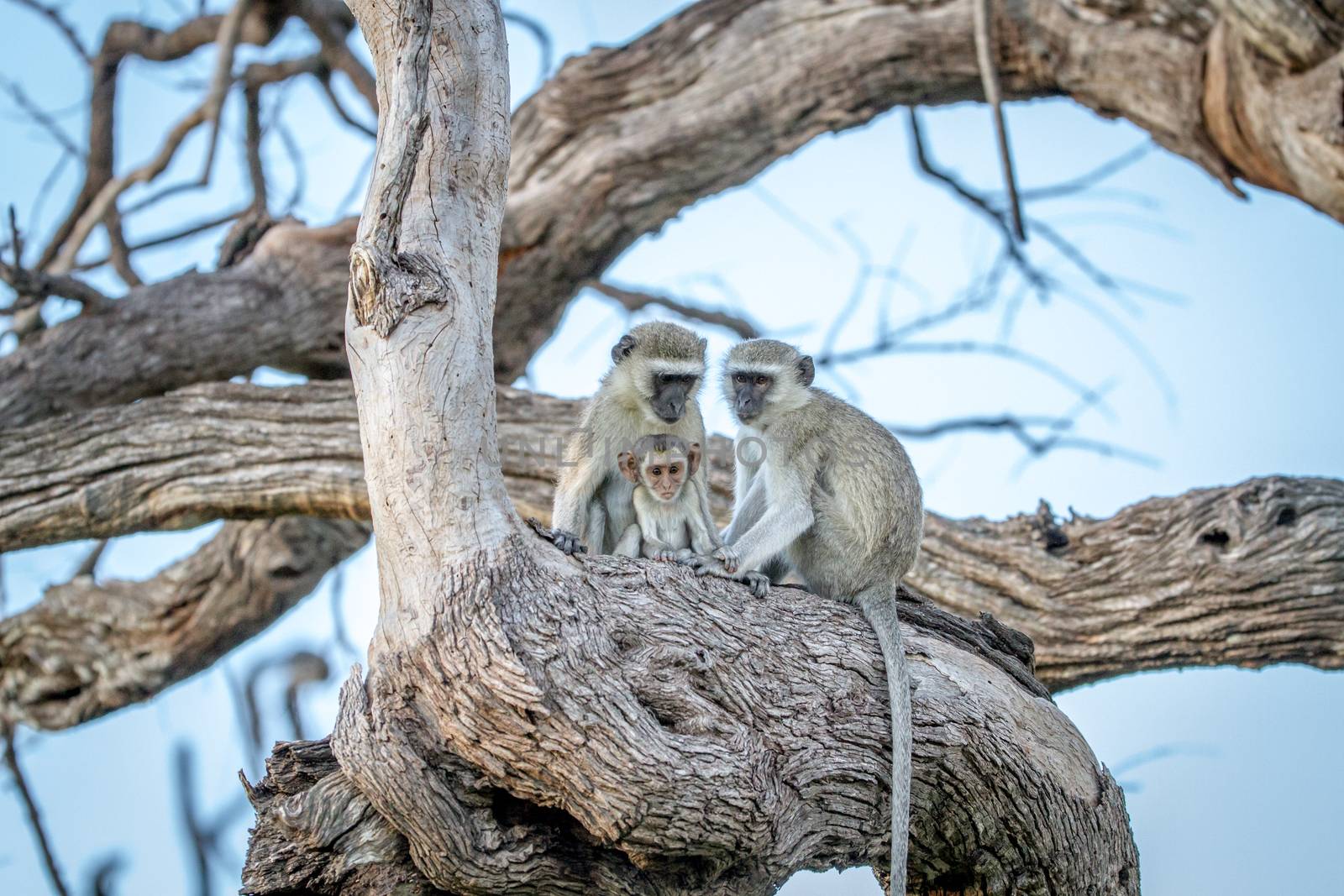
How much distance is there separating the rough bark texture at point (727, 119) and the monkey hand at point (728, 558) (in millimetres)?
3507

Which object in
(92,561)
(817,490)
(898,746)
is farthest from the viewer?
(92,561)

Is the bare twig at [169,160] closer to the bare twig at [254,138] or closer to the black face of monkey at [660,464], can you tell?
the bare twig at [254,138]

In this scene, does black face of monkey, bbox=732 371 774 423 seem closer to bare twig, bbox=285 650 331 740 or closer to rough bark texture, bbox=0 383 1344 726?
rough bark texture, bbox=0 383 1344 726

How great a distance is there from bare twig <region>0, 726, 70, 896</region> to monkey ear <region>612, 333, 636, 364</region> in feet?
12.4

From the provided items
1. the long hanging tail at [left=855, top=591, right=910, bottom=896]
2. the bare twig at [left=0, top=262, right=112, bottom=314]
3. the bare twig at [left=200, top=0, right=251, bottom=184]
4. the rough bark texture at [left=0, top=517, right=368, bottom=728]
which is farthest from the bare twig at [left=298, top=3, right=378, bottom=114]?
the long hanging tail at [left=855, top=591, right=910, bottom=896]

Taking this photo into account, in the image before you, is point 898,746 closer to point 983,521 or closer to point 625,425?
point 625,425

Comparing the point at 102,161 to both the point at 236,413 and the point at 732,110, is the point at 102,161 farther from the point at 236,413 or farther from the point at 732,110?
the point at 732,110

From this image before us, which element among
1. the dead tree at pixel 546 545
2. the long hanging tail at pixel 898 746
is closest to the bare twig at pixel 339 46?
the dead tree at pixel 546 545

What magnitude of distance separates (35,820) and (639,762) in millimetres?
4446

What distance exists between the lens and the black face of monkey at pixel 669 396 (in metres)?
4.78

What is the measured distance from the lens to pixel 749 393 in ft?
16.3

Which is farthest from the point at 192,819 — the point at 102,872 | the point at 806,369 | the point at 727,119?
the point at 727,119

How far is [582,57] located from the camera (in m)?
7.92

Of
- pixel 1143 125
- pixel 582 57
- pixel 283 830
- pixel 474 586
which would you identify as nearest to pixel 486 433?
pixel 474 586
